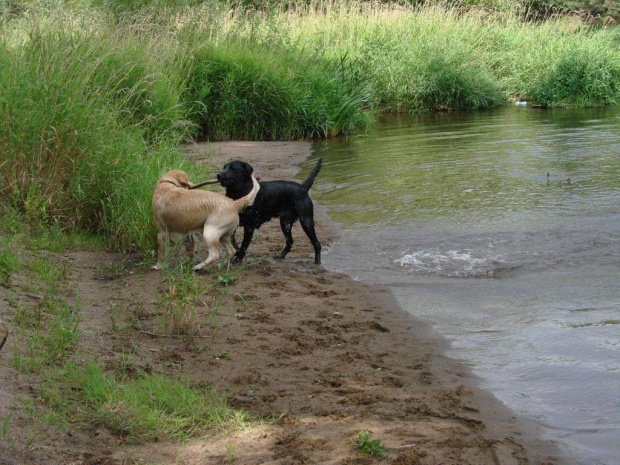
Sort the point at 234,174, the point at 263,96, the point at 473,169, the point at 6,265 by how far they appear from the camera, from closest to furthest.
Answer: the point at 6,265 → the point at 234,174 → the point at 473,169 → the point at 263,96

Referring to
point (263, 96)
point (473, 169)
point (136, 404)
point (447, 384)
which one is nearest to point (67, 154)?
point (136, 404)

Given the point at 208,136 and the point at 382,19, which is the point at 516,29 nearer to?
the point at 382,19

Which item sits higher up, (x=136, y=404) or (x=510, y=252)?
(x=136, y=404)

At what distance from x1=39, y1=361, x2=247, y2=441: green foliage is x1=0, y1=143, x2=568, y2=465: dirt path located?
11cm

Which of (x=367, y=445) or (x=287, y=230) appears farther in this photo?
(x=287, y=230)

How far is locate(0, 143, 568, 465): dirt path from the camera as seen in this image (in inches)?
155

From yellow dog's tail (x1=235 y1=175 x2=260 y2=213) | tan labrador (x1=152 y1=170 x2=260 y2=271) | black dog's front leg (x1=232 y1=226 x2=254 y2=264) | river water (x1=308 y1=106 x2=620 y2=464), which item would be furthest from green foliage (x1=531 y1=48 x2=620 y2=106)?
tan labrador (x1=152 y1=170 x2=260 y2=271)

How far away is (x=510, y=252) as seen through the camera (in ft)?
27.6

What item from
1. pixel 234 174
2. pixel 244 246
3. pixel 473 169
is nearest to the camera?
pixel 234 174

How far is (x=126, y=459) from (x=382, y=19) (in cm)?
2285

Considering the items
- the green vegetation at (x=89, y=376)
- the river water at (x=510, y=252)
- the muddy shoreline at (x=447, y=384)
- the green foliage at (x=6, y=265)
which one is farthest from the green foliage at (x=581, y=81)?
the green foliage at (x=6, y=265)

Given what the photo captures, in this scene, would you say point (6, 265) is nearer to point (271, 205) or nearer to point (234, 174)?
point (234, 174)

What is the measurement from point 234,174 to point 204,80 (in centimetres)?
857

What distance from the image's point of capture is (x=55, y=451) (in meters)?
3.78
